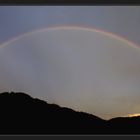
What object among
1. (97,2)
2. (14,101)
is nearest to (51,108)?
(14,101)

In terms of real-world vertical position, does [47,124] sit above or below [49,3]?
below

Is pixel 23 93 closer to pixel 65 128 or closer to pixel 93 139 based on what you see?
pixel 65 128

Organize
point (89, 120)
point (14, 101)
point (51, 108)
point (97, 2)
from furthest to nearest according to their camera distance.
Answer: point (14, 101)
point (51, 108)
point (89, 120)
point (97, 2)

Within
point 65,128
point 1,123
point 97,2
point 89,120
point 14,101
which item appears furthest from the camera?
point 14,101

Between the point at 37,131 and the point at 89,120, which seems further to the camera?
the point at 89,120

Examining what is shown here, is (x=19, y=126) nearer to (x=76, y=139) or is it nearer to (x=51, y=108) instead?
(x=76, y=139)

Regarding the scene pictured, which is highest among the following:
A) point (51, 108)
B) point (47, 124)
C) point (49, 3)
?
point (49, 3)
